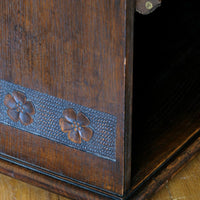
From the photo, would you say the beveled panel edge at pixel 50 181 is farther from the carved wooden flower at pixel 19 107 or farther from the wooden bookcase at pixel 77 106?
the carved wooden flower at pixel 19 107

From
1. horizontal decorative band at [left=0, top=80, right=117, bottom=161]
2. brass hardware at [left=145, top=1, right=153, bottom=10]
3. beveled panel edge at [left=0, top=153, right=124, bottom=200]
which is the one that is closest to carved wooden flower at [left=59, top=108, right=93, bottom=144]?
horizontal decorative band at [left=0, top=80, right=117, bottom=161]

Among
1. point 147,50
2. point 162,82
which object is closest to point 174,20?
point 147,50

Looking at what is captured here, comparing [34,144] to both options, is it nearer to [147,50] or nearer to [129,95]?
[129,95]

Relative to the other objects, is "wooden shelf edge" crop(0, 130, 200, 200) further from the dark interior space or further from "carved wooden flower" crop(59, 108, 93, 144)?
"carved wooden flower" crop(59, 108, 93, 144)

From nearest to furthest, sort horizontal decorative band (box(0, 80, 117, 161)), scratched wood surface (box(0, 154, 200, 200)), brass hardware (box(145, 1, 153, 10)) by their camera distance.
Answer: brass hardware (box(145, 1, 153, 10)) < horizontal decorative band (box(0, 80, 117, 161)) < scratched wood surface (box(0, 154, 200, 200))

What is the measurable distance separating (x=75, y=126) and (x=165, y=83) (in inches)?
24.9

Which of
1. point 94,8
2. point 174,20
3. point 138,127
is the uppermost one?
point 94,8

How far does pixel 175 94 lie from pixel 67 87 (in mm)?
618

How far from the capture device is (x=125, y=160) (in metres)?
1.23

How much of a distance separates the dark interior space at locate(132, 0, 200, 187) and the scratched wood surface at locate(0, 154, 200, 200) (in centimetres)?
8

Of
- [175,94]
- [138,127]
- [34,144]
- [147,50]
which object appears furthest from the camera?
[147,50]

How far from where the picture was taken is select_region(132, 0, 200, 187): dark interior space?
1472mm

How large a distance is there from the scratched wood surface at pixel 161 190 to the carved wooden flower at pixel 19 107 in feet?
0.66

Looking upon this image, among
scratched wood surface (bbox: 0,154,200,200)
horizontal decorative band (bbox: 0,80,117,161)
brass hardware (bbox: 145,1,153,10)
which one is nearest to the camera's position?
brass hardware (bbox: 145,1,153,10)
